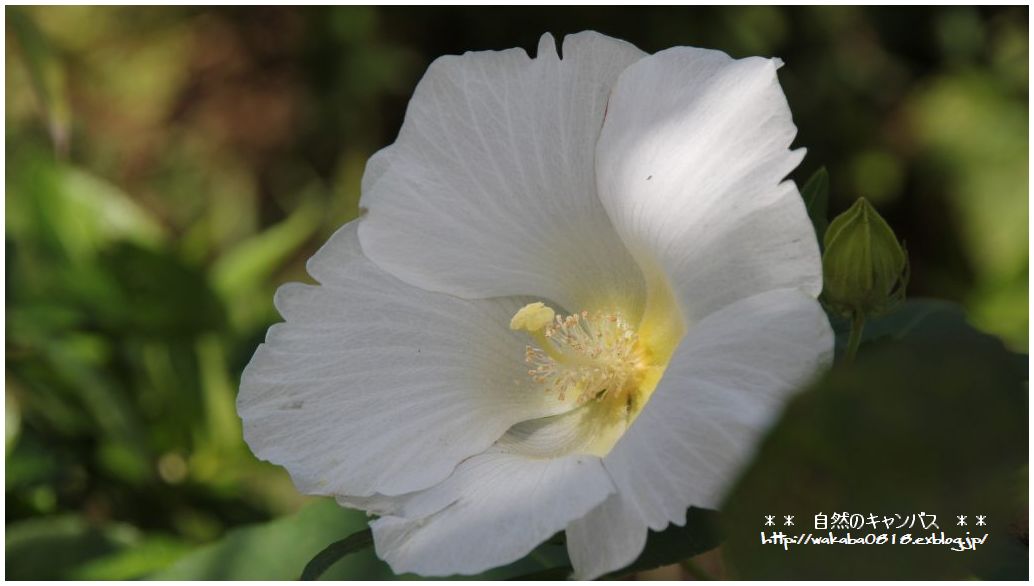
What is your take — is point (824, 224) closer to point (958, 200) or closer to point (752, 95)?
point (752, 95)

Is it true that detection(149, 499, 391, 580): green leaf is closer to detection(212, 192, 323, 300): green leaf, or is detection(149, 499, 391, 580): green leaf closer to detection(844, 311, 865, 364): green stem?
detection(844, 311, 865, 364): green stem

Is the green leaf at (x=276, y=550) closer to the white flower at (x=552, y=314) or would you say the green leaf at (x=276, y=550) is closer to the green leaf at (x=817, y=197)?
the white flower at (x=552, y=314)

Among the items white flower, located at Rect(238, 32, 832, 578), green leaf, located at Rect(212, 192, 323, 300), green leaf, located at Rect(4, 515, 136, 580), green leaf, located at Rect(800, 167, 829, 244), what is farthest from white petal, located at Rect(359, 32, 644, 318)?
green leaf, located at Rect(212, 192, 323, 300)

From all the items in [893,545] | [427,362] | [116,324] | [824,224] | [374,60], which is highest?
[374,60]

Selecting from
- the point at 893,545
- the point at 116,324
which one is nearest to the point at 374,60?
the point at 116,324

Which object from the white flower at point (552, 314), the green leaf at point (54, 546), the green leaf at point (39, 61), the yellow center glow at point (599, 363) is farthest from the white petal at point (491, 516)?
the green leaf at point (39, 61)

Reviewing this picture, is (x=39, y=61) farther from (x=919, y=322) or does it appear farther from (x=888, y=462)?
(x=888, y=462)
